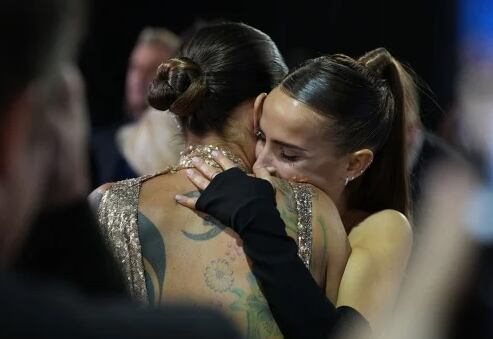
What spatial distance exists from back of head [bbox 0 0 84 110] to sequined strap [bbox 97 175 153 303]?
1.00m

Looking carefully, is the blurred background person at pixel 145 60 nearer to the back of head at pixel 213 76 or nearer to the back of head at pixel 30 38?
the back of head at pixel 213 76

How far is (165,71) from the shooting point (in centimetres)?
194

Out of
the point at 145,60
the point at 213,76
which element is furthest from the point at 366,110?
the point at 145,60

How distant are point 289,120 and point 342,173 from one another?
0.68 ft

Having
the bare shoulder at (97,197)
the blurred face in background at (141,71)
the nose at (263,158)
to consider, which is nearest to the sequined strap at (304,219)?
the nose at (263,158)

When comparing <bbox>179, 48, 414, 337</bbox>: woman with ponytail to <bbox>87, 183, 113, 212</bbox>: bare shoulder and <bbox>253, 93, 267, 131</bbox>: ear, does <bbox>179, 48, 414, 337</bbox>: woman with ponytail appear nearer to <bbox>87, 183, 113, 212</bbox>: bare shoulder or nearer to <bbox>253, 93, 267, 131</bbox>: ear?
<bbox>253, 93, 267, 131</bbox>: ear

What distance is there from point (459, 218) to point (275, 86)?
122 cm

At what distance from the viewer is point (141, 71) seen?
4.71m

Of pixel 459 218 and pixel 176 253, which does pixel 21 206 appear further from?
pixel 176 253

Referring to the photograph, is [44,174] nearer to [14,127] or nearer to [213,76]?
[14,127]

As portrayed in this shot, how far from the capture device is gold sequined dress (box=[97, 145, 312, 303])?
1.81 metres

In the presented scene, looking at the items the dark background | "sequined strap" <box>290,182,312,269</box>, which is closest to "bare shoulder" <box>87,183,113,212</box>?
"sequined strap" <box>290,182,312,269</box>

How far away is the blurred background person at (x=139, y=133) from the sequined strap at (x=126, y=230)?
5.85 ft

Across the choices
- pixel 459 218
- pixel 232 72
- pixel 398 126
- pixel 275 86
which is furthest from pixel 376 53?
pixel 459 218
